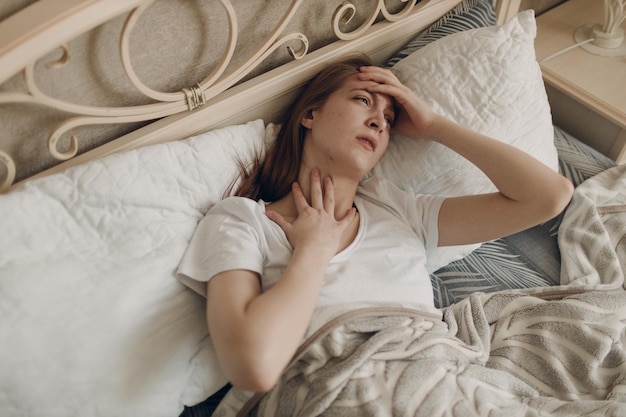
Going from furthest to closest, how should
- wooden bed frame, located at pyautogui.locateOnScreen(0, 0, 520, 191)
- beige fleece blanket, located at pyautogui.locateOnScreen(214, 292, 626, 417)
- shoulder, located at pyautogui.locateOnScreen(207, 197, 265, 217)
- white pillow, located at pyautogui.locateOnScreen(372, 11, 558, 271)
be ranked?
white pillow, located at pyautogui.locateOnScreen(372, 11, 558, 271), shoulder, located at pyautogui.locateOnScreen(207, 197, 265, 217), beige fleece blanket, located at pyautogui.locateOnScreen(214, 292, 626, 417), wooden bed frame, located at pyautogui.locateOnScreen(0, 0, 520, 191)

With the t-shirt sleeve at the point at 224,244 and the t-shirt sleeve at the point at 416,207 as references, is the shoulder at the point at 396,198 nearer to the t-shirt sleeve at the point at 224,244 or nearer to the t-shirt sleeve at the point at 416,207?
the t-shirt sleeve at the point at 416,207

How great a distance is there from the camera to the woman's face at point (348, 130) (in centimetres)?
107

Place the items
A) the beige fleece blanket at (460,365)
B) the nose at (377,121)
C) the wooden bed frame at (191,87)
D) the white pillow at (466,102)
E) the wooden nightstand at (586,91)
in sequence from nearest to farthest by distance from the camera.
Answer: the wooden bed frame at (191,87)
the beige fleece blanket at (460,365)
the nose at (377,121)
the white pillow at (466,102)
the wooden nightstand at (586,91)

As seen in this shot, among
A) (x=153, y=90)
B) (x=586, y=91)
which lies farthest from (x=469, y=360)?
(x=586, y=91)

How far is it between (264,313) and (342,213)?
1.27 ft

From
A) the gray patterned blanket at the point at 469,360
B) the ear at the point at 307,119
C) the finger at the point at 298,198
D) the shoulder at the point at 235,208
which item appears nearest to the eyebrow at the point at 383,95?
the ear at the point at 307,119

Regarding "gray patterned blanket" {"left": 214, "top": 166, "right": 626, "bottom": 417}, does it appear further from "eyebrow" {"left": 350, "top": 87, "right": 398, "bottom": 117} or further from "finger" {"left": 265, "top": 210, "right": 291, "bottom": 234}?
"eyebrow" {"left": 350, "top": 87, "right": 398, "bottom": 117}

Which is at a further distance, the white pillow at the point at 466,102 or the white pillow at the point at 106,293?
the white pillow at the point at 466,102

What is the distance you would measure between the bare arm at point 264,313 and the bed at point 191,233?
94 mm

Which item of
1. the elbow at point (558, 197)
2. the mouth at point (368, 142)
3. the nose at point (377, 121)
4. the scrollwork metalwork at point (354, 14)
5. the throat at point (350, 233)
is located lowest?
the elbow at point (558, 197)

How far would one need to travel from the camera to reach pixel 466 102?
48.6 inches

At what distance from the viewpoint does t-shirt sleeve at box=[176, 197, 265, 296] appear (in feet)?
2.95

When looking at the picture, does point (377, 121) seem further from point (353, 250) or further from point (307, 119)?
point (353, 250)

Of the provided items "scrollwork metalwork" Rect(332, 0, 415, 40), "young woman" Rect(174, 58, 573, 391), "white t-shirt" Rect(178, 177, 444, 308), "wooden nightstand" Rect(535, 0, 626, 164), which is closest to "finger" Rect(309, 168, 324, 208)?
"young woman" Rect(174, 58, 573, 391)
